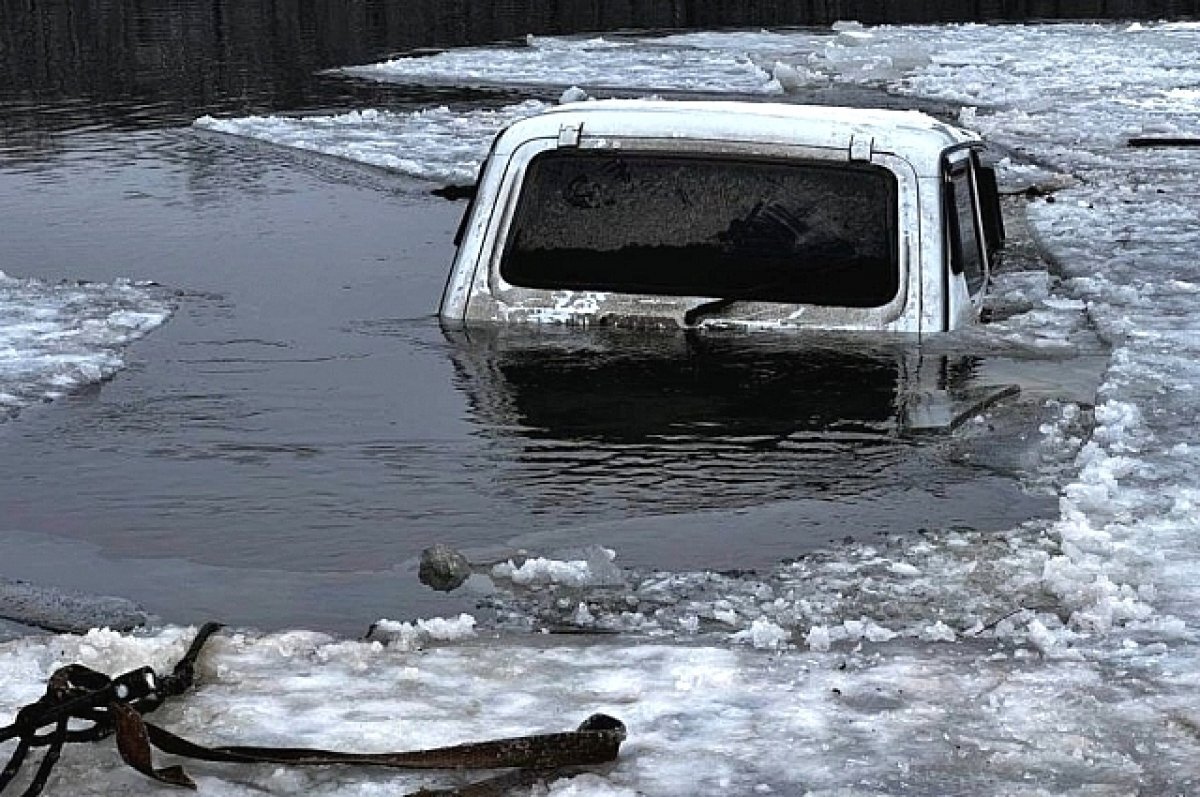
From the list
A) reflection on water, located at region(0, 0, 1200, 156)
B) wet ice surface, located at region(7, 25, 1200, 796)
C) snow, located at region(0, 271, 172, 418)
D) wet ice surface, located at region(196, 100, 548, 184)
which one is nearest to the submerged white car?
wet ice surface, located at region(7, 25, 1200, 796)

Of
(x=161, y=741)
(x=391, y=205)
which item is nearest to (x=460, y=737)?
(x=161, y=741)

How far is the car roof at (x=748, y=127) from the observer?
6383 millimetres

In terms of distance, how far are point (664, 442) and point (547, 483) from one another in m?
0.48

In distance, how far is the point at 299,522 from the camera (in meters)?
5.64

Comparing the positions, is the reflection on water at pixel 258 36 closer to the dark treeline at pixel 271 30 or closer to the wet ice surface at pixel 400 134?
the dark treeline at pixel 271 30

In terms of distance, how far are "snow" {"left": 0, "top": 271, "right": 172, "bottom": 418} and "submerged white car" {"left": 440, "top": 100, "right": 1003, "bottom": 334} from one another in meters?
1.85

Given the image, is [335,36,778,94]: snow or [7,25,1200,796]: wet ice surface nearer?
[7,25,1200,796]: wet ice surface

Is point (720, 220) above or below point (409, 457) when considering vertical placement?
above

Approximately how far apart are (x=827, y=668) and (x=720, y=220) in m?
2.31

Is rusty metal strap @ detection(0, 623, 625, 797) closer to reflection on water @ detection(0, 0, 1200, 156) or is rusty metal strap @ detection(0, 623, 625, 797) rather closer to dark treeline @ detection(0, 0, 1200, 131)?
reflection on water @ detection(0, 0, 1200, 156)

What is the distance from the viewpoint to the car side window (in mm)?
6555

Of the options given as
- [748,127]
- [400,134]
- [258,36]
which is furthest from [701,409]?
[258,36]

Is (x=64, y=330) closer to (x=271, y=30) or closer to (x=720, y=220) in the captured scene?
(x=720, y=220)

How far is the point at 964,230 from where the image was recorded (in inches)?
275
